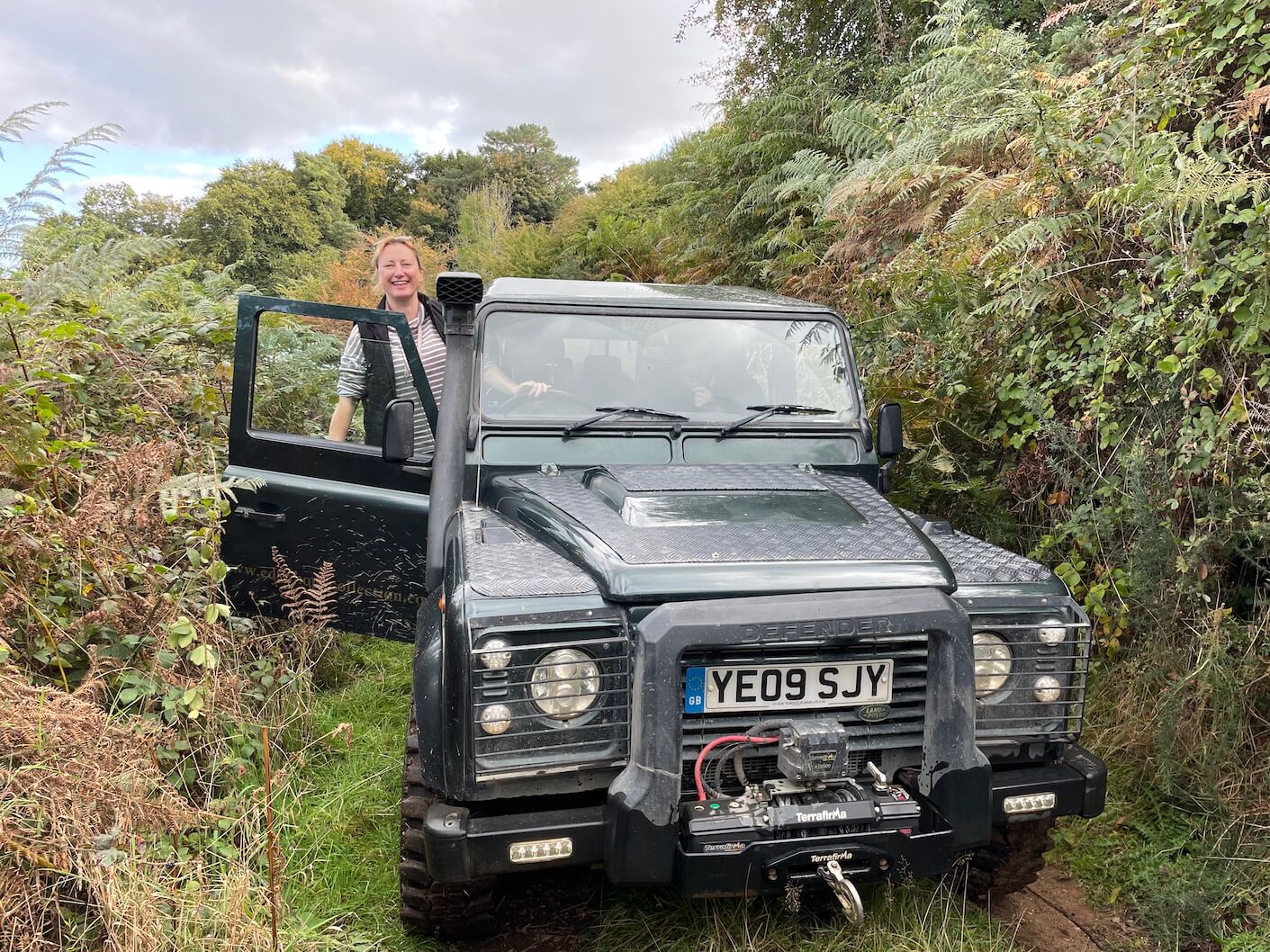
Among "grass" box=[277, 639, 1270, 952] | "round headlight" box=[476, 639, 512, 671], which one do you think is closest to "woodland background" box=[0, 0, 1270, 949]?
"grass" box=[277, 639, 1270, 952]

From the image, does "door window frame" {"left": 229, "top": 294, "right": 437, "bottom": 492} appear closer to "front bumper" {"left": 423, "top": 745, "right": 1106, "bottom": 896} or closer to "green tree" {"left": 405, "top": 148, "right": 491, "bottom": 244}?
"front bumper" {"left": 423, "top": 745, "right": 1106, "bottom": 896}

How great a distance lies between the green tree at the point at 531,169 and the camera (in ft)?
118

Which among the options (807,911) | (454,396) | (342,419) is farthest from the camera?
(342,419)

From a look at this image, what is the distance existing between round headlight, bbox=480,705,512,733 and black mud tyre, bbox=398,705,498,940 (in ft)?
1.40

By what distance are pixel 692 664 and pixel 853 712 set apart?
0.50m

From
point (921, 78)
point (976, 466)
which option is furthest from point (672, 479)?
point (921, 78)

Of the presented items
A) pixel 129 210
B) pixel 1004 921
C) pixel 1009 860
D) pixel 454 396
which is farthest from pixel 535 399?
pixel 129 210

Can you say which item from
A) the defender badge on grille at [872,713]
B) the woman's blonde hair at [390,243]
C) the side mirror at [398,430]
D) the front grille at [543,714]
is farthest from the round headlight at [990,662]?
the woman's blonde hair at [390,243]

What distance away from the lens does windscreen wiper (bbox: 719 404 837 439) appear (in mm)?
3703

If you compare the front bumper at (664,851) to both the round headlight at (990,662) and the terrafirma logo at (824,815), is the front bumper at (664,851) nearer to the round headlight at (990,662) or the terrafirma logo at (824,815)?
the terrafirma logo at (824,815)

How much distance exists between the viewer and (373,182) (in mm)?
40219

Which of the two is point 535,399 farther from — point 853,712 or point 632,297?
point 853,712

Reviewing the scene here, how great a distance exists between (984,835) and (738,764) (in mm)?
727

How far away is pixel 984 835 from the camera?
254 centimetres
